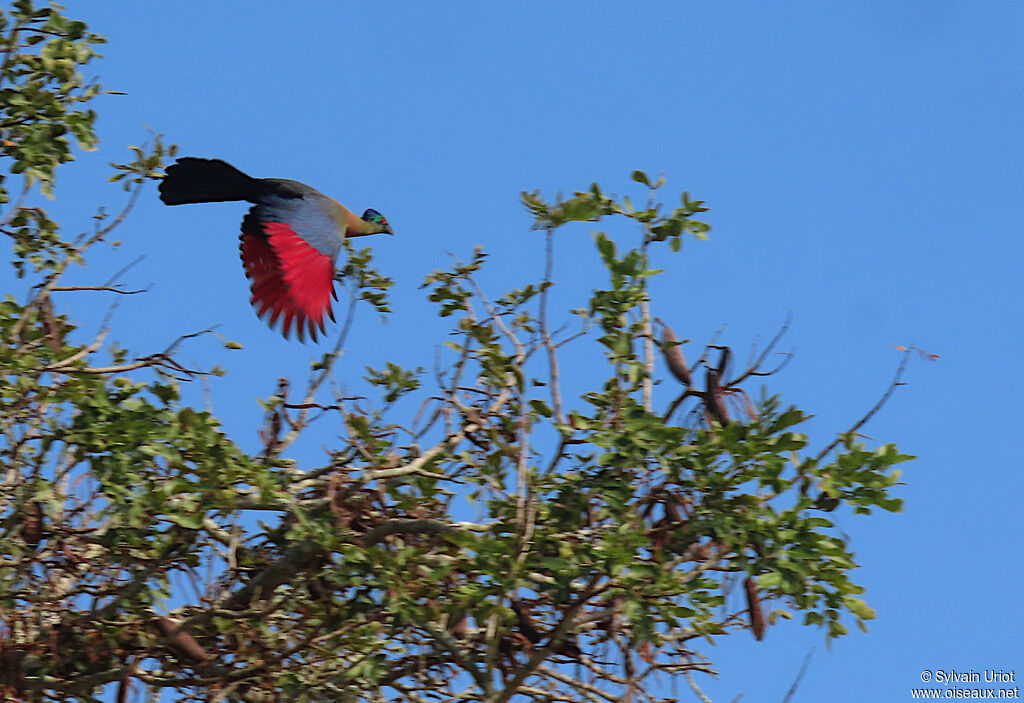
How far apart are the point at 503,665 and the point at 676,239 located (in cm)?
175

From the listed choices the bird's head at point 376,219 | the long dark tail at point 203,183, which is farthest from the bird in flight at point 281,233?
the bird's head at point 376,219

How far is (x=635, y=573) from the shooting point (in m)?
4.50

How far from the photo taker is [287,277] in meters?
5.97

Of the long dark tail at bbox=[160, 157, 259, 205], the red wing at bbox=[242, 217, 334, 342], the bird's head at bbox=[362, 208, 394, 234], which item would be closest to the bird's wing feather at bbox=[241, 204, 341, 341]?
the red wing at bbox=[242, 217, 334, 342]

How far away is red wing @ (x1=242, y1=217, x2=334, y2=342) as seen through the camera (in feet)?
19.0

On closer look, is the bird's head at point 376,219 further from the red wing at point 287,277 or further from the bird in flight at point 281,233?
the red wing at point 287,277

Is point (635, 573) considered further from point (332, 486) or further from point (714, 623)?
point (332, 486)

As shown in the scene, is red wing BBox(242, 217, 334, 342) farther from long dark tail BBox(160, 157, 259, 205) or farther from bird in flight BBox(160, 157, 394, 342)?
long dark tail BBox(160, 157, 259, 205)

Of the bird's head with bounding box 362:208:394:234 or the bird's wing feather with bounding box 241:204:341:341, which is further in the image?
the bird's head with bounding box 362:208:394:234

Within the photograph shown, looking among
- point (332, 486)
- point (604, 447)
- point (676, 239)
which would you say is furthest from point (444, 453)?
point (676, 239)

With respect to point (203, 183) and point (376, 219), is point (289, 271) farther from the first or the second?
point (376, 219)

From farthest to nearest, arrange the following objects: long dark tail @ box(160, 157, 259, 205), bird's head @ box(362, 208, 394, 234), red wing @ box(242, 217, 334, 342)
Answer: bird's head @ box(362, 208, 394, 234)
long dark tail @ box(160, 157, 259, 205)
red wing @ box(242, 217, 334, 342)

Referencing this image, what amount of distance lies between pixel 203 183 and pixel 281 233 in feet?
2.90

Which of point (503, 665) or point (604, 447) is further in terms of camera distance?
point (503, 665)
